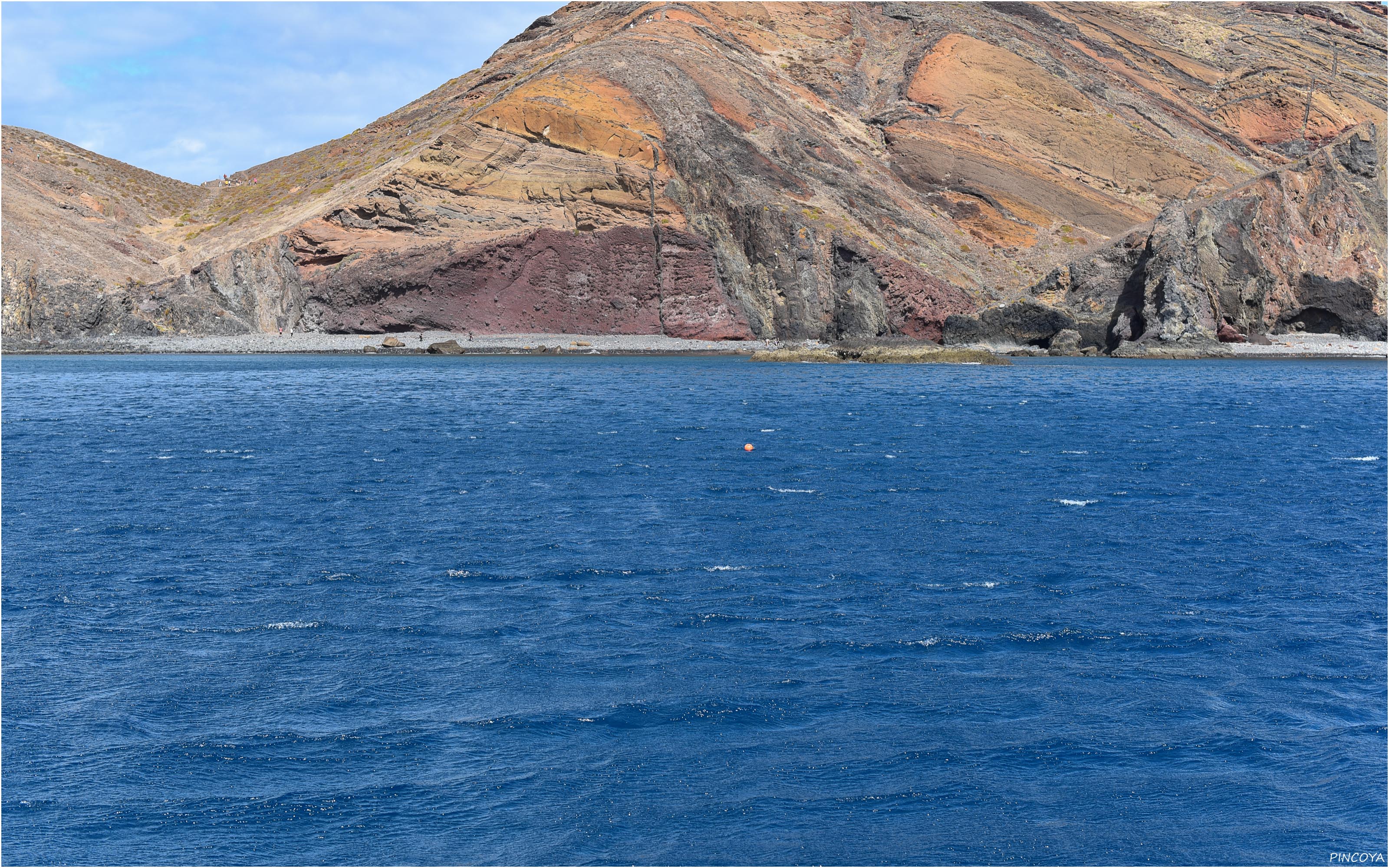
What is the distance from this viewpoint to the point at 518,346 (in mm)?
97438

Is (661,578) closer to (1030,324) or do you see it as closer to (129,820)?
(129,820)

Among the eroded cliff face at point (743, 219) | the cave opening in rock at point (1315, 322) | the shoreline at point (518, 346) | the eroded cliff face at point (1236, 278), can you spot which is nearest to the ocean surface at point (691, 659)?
the eroded cliff face at point (1236, 278)

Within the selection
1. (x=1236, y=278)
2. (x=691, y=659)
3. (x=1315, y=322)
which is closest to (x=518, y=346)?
(x=1236, y=278)

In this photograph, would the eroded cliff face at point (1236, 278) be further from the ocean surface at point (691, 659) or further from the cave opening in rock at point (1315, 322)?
the ocean surface at point (691, 659)

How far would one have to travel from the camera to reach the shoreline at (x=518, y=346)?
94.9m

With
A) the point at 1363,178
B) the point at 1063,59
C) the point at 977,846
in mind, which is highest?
the point at 1063,59

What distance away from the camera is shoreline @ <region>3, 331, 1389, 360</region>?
9494 cm

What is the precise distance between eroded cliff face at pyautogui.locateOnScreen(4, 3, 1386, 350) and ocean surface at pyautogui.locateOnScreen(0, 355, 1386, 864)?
201 feet

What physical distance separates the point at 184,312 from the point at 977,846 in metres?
105

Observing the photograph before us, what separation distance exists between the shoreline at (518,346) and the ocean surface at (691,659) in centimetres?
6065

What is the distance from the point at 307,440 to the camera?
132ft

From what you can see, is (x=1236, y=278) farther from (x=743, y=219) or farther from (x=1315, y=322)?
(x=743, y=219)

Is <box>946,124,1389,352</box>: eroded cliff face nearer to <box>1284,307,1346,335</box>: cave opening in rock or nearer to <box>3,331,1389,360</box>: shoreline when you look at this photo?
<box>1284,307,1346,335</box>: cave opening in rock

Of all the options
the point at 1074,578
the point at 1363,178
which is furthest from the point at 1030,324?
the point at 1074,578
